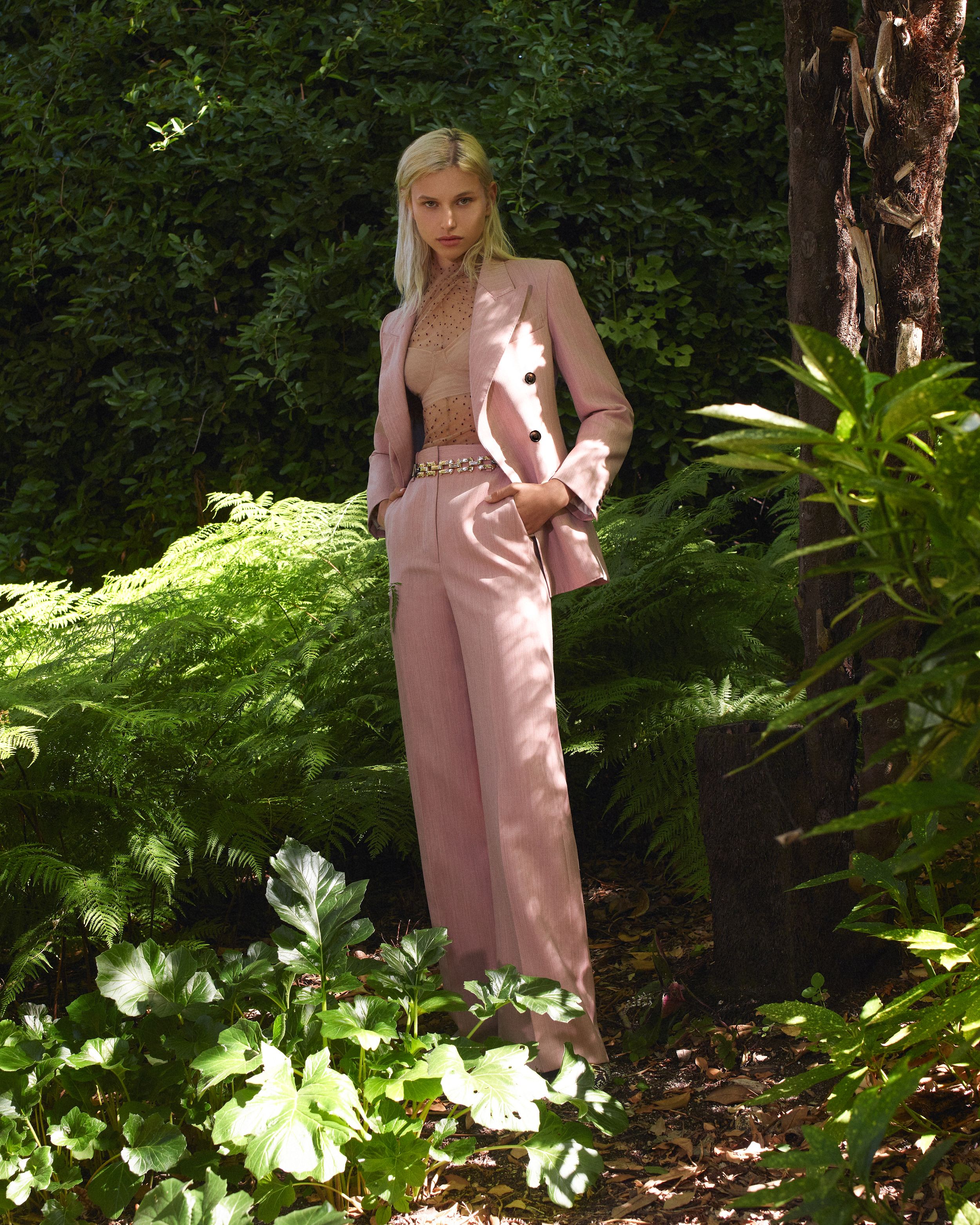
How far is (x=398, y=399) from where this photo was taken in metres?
2.56

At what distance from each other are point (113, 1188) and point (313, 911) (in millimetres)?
541

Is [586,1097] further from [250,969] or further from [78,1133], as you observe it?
[78,1133]

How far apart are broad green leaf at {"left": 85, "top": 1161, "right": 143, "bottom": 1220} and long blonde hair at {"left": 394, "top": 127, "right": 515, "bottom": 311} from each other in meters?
1.86

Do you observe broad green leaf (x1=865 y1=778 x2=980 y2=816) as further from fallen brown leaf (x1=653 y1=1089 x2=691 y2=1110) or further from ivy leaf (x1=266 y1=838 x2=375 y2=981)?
fallen brown leaf (x1=653 y1=1089 x2=691 y2=1110)

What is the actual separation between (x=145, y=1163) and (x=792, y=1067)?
4.13 feet

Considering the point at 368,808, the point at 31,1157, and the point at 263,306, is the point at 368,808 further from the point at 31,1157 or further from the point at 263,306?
the point at 263,306

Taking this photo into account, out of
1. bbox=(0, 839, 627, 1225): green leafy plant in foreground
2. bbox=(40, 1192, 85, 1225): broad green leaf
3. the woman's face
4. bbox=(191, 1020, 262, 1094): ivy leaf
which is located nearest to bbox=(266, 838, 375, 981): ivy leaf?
bbox=(0, 839, 627, 1225): green leafy plant in foreground

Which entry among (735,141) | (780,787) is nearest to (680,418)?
(735,141)

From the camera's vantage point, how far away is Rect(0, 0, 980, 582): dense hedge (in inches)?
179

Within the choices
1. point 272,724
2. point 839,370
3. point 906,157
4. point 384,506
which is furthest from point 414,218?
point 839,370

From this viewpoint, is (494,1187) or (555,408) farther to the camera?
(555,408)

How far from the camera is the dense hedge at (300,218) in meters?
4.54

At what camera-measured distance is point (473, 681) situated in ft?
7.78

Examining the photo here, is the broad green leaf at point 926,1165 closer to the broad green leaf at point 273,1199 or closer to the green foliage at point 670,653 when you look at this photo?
the broad green leaf at point 273,1199
